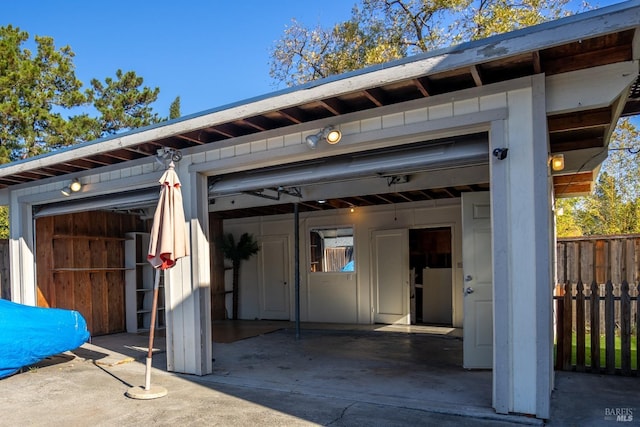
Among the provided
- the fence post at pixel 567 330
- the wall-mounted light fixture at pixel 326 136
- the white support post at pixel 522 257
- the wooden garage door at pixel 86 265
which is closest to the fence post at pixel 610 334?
the fence post at pixel 567 330

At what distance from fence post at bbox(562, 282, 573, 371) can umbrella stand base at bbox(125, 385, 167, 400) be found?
4327mm

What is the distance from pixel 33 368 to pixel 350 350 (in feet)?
13.6

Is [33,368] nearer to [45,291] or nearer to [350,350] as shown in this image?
[45,291]

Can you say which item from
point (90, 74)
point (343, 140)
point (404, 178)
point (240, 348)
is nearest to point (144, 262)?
point (240, 348)

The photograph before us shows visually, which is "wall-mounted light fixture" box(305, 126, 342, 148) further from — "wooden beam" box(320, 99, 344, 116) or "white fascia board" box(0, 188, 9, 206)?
"white fascia board" box(0, 188, 9, 206)

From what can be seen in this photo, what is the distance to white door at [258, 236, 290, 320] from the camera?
33.4ft

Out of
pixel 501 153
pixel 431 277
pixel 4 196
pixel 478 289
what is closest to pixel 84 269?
pixel 4 196

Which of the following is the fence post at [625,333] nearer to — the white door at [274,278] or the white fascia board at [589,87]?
the white fascia board at [589,87]

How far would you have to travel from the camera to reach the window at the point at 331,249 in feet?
31.6

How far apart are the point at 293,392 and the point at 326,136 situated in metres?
2.51

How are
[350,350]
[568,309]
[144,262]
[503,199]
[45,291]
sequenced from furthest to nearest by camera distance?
[144,262] < [45,291] < [350,350] < [568,309] < [503,199]

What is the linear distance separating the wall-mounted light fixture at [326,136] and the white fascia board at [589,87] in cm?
175

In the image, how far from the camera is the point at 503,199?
3492mm

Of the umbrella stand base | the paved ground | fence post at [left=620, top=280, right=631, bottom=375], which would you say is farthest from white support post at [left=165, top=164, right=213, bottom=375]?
fence post at [left=620, top=280, right=631, bottom=375]
